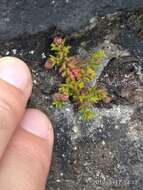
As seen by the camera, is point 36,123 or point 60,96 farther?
point 60,96

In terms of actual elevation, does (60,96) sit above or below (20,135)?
above

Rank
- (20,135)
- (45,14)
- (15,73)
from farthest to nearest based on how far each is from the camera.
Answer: (45,14) < (20,135) < (15,73)

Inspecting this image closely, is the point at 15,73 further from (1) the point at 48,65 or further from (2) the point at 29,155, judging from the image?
(2) the point at 29,155

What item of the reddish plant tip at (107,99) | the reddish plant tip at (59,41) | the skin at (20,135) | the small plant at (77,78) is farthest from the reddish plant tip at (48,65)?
the reddish plant tip at (107,99)

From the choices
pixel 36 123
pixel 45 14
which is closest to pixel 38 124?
pixel 36 123

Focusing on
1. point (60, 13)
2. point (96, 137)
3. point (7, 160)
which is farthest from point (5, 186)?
point (60, 13)

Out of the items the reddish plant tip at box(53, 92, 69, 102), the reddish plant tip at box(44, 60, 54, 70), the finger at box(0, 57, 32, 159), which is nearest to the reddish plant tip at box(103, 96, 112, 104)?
the reddish plant tip at box(53, 92, 69, 102)

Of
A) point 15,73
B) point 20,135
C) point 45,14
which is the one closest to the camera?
point 15,73

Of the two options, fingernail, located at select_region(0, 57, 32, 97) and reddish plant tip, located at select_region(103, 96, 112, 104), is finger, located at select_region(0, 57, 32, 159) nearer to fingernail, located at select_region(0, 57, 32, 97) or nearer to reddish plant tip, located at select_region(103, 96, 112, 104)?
fingernail, located at select_region(0, 57, 32, 97)
